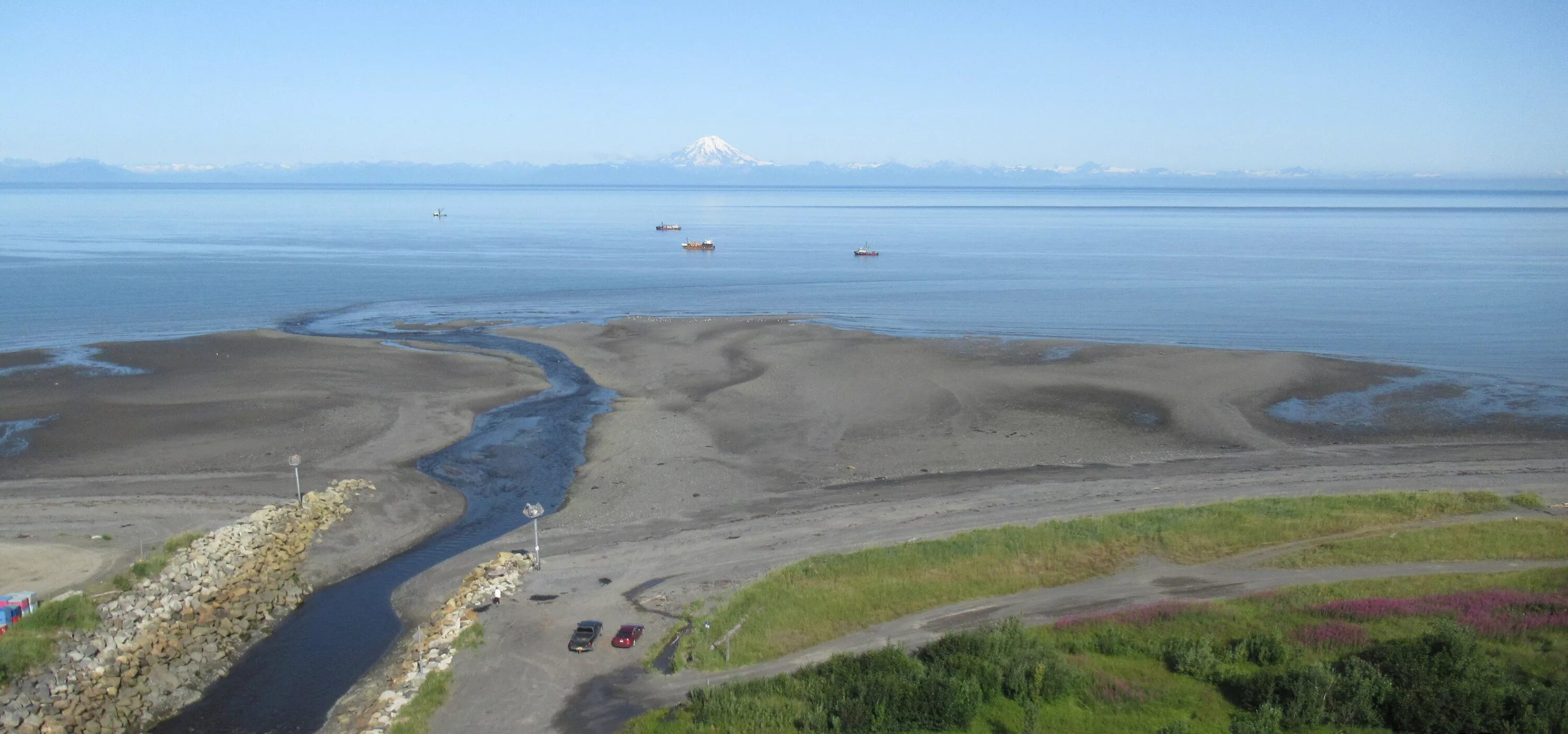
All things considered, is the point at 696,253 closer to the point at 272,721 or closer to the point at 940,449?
the point at 940,449

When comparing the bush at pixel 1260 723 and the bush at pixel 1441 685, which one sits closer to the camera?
the bush at pixel 1260 723

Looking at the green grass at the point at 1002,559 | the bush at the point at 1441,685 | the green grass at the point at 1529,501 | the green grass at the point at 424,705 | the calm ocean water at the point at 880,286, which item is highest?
the calm ocean water at the point at 880,286

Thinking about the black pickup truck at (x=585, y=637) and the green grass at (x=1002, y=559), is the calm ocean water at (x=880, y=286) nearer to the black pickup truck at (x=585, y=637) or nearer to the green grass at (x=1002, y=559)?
the green grass at (x=1002, y=559)

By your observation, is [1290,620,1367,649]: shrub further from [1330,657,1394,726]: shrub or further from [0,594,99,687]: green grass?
[0,594,99,687]: green grass

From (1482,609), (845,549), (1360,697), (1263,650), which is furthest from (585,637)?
(1482,609)

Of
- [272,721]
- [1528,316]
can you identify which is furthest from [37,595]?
[1528,316]

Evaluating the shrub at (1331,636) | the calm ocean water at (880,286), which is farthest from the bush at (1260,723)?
the calm ocean water at (880,286)

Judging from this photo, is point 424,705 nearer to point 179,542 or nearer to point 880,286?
point 179,542
